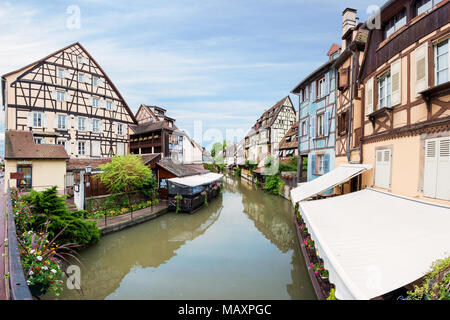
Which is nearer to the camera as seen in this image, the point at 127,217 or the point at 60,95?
the point at 127,217

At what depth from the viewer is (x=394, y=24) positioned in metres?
6.70

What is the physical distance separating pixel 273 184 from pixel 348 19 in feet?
50.1

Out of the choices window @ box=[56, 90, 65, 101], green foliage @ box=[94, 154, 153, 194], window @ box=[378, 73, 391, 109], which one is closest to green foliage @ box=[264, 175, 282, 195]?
green foliage @ box=[94, 154, 153, 194]

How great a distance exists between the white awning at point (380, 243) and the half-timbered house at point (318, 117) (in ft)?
22.8

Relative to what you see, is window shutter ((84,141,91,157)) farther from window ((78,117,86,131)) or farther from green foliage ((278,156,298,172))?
green foliage ((278,156,298,172))

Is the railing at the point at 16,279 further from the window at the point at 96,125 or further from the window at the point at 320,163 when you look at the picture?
the window at the point at 96,125

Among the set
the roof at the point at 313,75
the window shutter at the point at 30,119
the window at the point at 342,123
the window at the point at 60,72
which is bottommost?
the window at the point at 342,123

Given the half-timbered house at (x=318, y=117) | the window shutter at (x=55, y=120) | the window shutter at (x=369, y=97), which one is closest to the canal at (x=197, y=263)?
the half-timbered house at (x=318, y=117)

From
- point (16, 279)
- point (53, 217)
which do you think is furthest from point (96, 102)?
point (16, 279)

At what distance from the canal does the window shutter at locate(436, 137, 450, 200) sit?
13.3 ft

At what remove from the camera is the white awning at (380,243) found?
3033 millimetres

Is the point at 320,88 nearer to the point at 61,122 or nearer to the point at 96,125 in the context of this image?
the point at 96,125

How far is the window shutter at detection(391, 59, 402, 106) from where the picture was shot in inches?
236
